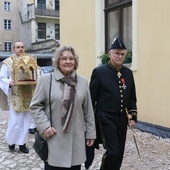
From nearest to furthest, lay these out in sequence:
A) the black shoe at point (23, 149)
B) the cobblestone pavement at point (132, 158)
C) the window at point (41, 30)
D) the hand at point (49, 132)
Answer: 1. the hand at point (49, 132)
2. the cobblestone pavement at point (132, 158)
3. the black shoe at point (23, 149)
4. the window at point (41, 30)

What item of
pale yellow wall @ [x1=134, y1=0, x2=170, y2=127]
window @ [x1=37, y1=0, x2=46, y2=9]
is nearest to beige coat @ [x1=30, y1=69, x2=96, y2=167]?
pale yellow wall @ [x1=134, y1=0, x2=170, y2=127]

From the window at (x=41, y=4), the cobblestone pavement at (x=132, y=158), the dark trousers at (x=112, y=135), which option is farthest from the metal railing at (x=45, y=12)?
the dark trousers at (x=112, y=135)

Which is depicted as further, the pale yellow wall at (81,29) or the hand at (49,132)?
the pale yellow wall at (81,29)

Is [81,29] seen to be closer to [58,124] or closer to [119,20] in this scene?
[119,20]

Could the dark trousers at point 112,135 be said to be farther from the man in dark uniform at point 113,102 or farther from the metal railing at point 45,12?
the metal railing at point 45,12

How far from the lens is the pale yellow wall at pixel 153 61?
20.7ft

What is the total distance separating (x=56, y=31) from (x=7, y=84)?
33946 millimetres

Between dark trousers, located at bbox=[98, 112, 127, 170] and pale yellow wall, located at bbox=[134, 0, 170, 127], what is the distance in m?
2.94

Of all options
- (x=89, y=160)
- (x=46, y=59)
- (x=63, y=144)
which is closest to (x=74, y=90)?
(x=63, y=144)

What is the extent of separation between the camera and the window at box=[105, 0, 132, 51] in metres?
7.82

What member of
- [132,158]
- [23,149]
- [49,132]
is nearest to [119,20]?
[132,158]

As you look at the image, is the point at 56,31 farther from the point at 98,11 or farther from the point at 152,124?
the point at 152,124

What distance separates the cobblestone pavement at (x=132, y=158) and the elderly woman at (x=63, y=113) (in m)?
1.69

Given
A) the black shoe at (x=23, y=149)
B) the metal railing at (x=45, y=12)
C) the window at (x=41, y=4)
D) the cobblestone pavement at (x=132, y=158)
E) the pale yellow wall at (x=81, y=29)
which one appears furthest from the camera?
the window at (x=41, y=4)
